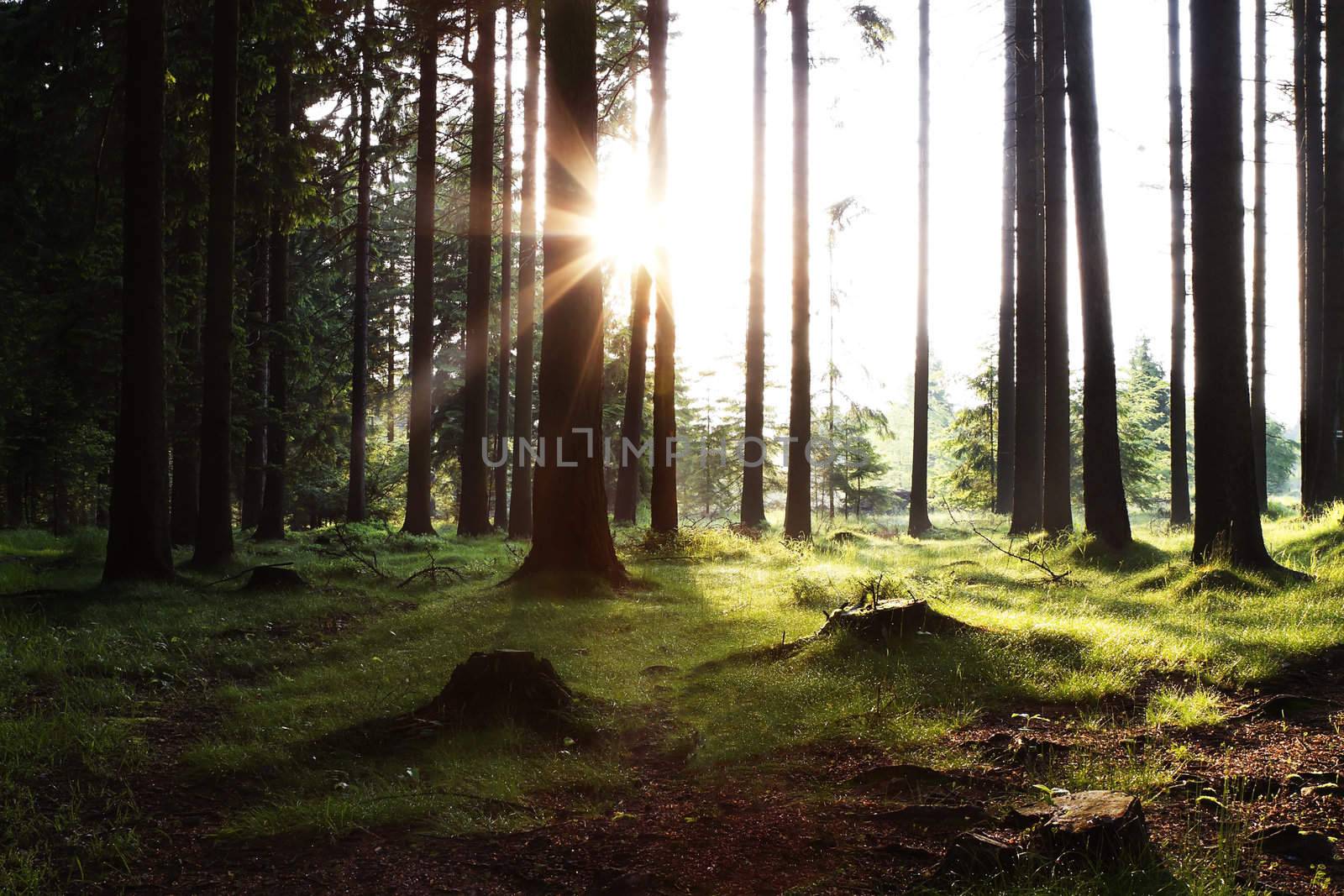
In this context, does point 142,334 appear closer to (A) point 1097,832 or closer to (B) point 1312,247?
(A) point 1097,832

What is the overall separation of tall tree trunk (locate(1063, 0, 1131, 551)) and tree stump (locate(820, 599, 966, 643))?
658 centimetres

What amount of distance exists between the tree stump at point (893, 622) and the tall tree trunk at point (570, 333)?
14.2ft

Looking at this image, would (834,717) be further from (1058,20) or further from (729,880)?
(1058,20)

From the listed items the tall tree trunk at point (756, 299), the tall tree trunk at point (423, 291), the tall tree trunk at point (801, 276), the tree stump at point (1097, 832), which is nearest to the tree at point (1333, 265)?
the tall tree trunk at point (801, 276)

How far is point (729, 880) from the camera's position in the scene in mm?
3223

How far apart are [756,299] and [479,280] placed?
6604 millimetres

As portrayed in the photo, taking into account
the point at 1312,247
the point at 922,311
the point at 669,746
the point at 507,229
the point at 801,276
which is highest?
the point at 507,229

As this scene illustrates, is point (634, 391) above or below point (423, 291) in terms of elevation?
below

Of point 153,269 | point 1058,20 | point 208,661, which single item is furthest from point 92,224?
point 1058,20

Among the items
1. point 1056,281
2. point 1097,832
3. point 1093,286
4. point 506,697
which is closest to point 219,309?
point 506,697

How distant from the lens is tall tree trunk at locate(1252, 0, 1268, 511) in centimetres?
2169

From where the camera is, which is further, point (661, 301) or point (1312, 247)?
point (1312, 247)

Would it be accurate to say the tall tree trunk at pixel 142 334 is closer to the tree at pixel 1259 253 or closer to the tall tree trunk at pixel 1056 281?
the tall tree trunk at pixel 1056 281

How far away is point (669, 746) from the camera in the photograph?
494cm
